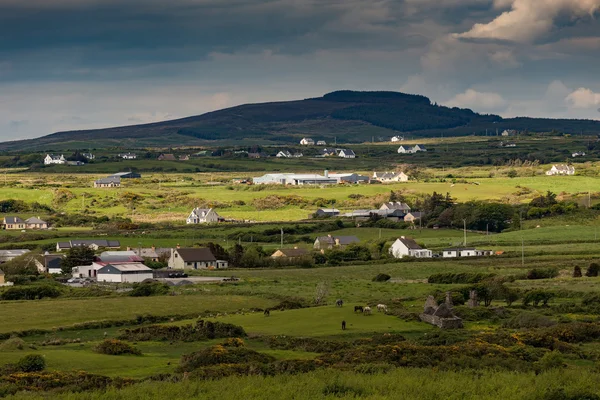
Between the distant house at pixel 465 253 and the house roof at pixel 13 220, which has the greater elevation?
the house roof at pixel 13 220

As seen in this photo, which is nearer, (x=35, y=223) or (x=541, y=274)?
(x=541, y=274)

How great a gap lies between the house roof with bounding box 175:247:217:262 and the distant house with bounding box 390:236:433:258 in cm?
1661

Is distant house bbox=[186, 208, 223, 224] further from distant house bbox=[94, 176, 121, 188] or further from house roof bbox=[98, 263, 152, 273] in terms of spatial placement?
house roof bbox=[98, 263, 152, 273]

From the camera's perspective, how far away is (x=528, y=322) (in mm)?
46156

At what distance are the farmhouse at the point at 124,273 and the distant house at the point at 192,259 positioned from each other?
298 inches

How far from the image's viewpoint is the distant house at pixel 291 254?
8379 cm

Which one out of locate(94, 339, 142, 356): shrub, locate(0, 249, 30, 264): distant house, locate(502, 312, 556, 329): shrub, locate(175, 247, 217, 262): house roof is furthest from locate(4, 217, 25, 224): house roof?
locate(502, 312, 556, 329): shrub

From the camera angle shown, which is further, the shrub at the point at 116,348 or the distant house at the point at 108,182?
the distant house at the point at 108,182

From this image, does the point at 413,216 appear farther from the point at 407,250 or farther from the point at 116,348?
the point at 116,348

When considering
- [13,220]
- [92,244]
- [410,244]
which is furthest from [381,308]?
[13,220]

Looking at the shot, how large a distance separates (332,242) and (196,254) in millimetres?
15671

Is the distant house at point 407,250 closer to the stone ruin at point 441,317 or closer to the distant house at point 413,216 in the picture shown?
the distant house at point 413,216

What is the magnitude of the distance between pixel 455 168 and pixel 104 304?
443 feet

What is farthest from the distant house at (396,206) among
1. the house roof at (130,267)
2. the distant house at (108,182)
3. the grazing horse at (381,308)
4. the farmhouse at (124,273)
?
the grazing horse at (381,308)
